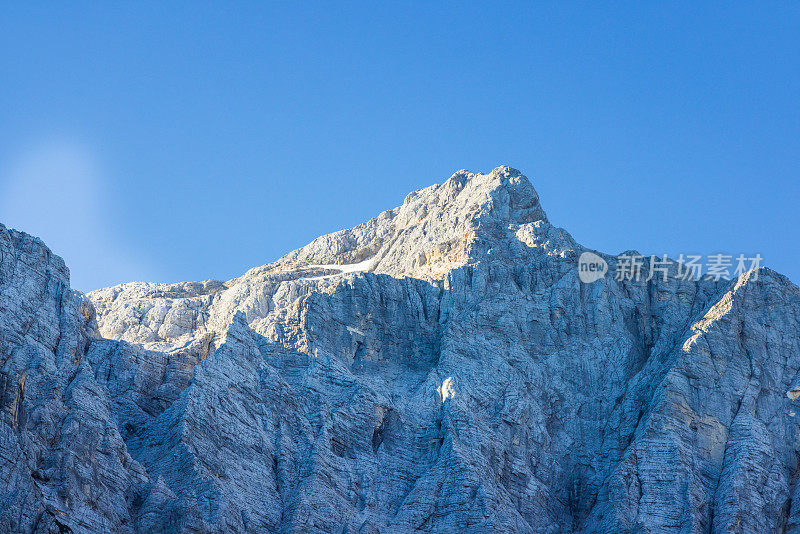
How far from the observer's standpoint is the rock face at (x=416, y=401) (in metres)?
86.6

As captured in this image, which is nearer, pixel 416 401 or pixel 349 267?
pixel 416 401

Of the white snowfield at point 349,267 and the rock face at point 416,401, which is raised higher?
the white snowfield at point 349,267

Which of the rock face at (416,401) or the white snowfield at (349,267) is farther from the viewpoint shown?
the white snowfield at (349,267)

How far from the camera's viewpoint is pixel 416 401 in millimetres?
104312

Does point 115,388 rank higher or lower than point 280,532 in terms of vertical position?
higher

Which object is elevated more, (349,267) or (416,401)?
(349,267)

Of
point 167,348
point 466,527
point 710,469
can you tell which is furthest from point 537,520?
point 167,348

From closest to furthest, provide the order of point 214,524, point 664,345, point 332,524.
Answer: point 214,524
point 332,524
point 664,345

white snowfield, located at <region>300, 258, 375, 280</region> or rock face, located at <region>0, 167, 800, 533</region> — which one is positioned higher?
white snowfield, located at <region>300, 258, 375, 280</region>

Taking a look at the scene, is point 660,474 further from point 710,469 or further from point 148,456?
point 148,456

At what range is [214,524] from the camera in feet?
276

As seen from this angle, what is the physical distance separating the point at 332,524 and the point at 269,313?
29.1m

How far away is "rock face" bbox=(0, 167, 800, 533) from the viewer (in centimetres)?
8656

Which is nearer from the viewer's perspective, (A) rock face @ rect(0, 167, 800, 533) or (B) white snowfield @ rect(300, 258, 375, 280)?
(A) rock face @ rect(0, 167, 800, 533)
